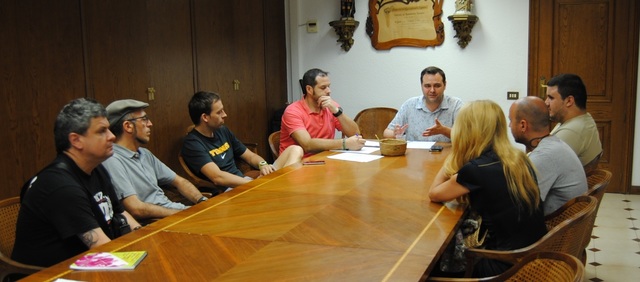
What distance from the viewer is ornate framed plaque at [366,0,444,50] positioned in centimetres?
587

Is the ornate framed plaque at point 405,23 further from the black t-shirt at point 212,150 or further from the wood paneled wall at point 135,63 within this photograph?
the black t-shirt at point 212,150

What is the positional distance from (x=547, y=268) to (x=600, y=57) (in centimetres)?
427

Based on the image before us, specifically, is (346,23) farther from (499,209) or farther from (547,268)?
(547,268)

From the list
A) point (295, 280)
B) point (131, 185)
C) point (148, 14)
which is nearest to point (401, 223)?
point (295, 280)

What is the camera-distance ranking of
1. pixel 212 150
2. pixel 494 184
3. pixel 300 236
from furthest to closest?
pixel 212 150 → pixel 494 184 → pixel 300 236

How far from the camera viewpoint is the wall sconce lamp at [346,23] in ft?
19.7

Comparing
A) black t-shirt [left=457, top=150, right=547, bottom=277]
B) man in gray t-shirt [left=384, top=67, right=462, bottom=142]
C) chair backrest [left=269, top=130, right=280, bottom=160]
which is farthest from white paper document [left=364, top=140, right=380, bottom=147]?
black t-shirt [left=457, top=150, right=547, bottom=277]

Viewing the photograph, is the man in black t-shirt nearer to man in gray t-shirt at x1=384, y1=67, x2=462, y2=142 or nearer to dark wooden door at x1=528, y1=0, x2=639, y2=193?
man in gray t-shirt at x1=384, y1=67, x2=462, y2=142

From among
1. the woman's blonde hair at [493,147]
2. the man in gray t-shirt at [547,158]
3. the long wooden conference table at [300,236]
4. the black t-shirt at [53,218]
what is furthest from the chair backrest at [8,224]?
the man in gray t-shirt at [547,158]

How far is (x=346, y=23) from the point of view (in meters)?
5.98

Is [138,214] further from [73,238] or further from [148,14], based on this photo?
[148,14]

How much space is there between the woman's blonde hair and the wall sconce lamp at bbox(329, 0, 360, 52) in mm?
3604

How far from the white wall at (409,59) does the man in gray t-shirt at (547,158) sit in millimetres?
3101

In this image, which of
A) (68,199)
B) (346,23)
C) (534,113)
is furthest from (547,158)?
(346,23)
